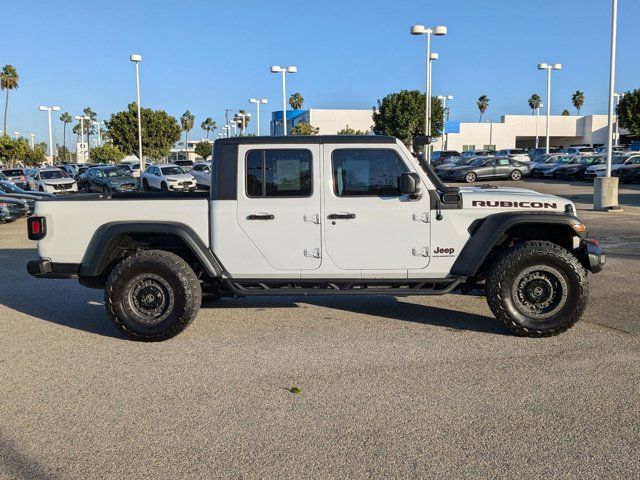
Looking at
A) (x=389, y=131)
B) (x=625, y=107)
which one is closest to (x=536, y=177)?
(x=389, y=131)

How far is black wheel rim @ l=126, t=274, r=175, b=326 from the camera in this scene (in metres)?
5.95

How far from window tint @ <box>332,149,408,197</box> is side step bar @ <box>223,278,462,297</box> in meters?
0.87

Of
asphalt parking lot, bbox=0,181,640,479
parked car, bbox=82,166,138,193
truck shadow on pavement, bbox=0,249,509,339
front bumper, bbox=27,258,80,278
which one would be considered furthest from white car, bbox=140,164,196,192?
front bumper, bbox=27,258,80,278

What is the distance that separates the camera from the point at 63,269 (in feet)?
19.9

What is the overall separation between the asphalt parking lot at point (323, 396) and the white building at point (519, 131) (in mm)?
85483

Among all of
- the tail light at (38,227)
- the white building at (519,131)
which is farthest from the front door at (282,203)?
the white building at (519,131)

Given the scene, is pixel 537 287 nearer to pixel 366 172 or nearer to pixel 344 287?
pixel 344 287

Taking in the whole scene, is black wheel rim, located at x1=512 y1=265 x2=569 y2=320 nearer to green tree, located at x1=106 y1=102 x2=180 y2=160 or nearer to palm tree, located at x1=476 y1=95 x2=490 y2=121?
green tree, located at x1=106 y1=102 x2=180 y2=160

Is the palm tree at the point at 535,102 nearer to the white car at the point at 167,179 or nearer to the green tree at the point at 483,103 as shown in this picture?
the green tree at the point at 483,103

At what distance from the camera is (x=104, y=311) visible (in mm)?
7316

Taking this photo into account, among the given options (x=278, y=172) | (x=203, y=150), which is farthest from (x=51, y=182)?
(x=203, y=150)

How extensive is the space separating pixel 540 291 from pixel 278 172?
2737 mm

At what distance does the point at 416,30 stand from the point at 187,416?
90.6 feet

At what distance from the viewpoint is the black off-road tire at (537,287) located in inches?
228
